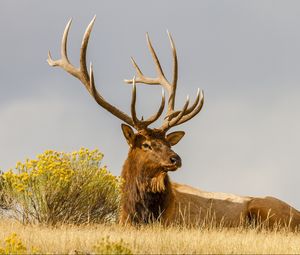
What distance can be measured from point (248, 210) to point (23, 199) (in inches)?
152

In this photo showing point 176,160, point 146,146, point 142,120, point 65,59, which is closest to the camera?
point 176,160

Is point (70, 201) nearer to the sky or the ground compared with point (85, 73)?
nearer to the ground

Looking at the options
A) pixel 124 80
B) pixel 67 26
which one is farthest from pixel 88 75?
pixel 124 80

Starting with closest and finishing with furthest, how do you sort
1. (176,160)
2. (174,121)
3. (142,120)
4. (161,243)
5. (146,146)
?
(161,243)
(176,160)
(146,146)
(142,120)
(174,121)

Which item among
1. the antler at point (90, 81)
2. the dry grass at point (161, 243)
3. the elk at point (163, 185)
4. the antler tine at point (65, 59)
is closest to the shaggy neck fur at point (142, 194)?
the elk at point (163, 185)

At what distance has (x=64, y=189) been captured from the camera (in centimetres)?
1027

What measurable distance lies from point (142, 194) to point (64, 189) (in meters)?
1.16

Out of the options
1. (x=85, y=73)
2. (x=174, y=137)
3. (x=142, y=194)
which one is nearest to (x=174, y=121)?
(x=174, y=137)

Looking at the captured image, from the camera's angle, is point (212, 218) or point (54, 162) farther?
point (212, 218)

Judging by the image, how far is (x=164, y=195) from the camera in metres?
10.2

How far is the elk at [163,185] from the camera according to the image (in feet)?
32.9

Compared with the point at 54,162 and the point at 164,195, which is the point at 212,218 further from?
the point at 54,162

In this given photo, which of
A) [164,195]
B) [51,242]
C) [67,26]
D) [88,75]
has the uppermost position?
[67,26]

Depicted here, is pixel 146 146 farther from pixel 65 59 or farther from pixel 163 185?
pixel 65 59
